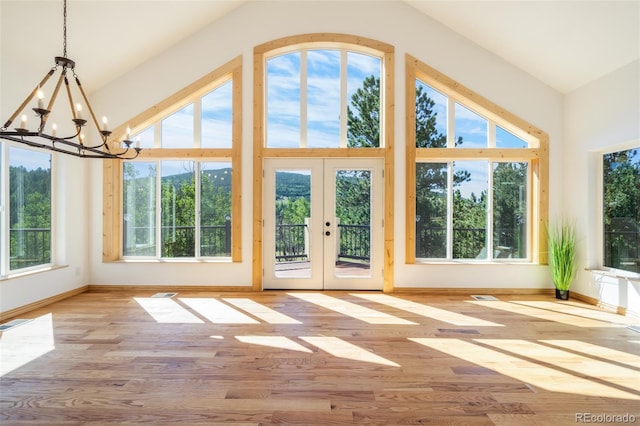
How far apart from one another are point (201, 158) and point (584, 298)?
6175 millimetres

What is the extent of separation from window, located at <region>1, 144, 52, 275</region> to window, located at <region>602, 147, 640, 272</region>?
7794mm

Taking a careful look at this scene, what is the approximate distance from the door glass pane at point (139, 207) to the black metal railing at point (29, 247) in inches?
41.4

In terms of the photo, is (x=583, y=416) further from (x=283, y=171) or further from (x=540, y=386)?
(x=283, y=171)

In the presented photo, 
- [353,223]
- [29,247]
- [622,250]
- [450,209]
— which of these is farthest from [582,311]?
[29,247]

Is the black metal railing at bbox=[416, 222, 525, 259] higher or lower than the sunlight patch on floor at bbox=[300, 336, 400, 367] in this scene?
higher

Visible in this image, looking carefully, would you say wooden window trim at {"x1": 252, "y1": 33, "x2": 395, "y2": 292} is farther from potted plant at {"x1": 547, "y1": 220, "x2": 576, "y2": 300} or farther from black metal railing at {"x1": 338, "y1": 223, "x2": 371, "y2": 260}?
potted plant at {"x1": 547, "y1": 220, "x2": 576, "y2": 300}

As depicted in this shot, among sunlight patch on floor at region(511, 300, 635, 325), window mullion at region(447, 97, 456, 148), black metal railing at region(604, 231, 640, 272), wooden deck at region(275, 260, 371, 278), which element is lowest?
sunlight patch on floor at region(511, 300, 635, 325)

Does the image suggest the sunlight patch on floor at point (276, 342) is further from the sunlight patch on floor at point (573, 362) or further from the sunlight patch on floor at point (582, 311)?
the sunlight patch on floor at point (582, 311)

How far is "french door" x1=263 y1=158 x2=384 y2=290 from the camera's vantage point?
18.1 feet

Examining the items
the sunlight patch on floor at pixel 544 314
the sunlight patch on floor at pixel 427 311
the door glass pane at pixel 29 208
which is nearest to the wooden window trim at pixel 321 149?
the sunlight patch on floor at pixel 427 311

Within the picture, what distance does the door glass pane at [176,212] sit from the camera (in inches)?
222

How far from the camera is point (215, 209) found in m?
5.62

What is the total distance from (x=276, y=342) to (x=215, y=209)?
2.95 meters

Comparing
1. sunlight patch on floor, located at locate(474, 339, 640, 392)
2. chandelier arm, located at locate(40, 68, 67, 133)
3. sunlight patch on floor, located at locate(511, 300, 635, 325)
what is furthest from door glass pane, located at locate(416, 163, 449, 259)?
chandelier arm, located at locate(40, 68, 67, 133)
